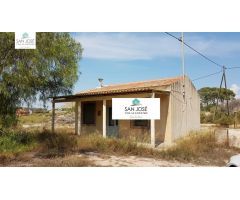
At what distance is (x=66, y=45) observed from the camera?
942 cm

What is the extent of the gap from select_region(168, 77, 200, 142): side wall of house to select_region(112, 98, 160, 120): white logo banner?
3.75 metres

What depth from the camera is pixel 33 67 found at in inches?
352

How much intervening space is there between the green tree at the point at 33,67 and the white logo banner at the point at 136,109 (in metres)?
1.93

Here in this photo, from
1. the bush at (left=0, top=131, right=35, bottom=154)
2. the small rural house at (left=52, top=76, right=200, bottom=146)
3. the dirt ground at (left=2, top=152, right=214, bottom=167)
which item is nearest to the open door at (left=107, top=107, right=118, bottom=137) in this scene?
the small rural house at (left=52, top=76, right=200, bottom=146)

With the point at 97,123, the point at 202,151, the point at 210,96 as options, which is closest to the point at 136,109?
the point at 202,151

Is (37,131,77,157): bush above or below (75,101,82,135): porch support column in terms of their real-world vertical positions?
below

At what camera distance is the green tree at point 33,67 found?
852 cm

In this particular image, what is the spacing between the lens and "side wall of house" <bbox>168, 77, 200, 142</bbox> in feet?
39.1

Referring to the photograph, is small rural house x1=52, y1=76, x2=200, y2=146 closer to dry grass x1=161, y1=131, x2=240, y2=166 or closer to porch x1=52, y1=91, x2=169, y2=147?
porch x1=52, y1=91, x2=169, y2=147

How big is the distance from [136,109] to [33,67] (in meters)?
2.86

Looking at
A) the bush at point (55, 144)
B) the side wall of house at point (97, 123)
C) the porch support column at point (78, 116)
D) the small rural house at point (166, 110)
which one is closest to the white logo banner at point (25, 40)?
the bush at point (55, 144)

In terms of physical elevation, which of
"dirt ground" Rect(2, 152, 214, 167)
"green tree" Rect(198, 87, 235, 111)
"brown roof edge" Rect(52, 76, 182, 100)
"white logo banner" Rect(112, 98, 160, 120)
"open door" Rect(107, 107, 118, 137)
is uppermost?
"brown roof edge" Rect(52, 76, 182, 100)

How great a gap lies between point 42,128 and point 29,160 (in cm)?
428
